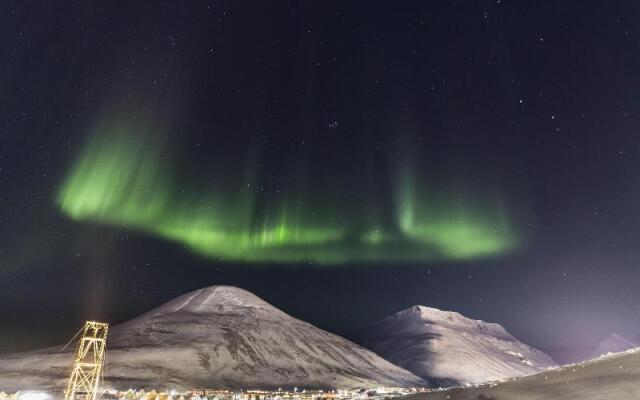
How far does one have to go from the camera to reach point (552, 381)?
192 feet

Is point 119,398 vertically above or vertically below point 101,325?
below

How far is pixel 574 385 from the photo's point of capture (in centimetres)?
5400

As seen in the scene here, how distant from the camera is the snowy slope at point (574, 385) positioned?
47.9m

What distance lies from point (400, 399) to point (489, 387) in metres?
12.3

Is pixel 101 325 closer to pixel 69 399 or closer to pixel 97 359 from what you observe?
pixel 97 359

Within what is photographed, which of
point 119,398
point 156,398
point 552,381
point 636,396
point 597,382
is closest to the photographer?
point 636,396

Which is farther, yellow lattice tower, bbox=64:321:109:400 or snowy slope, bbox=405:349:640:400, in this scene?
yellow lattice tower, bbox=64:321:109:400

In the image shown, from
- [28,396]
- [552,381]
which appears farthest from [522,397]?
[28,396]

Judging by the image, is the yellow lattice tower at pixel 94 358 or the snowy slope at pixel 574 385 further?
the yellow lattice tower at pixel 94 358

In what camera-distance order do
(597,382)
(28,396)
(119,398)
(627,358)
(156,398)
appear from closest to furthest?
(597,382) → (627,358) → (156,398) → (28,396) → (119,398)

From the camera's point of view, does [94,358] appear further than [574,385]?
Yes

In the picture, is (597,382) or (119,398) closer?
(597,382)

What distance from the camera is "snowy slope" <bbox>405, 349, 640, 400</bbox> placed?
4790 cm

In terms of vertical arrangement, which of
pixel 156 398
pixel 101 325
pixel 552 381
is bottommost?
pixel 156 398
